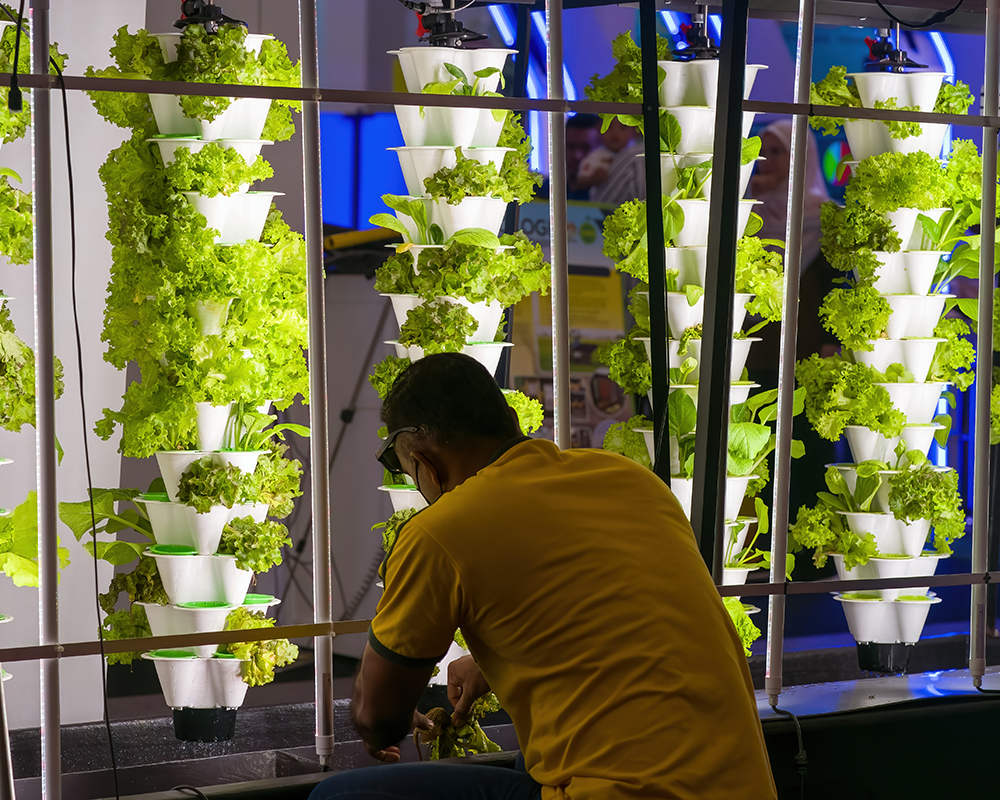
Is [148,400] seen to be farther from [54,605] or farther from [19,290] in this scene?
[19,290]

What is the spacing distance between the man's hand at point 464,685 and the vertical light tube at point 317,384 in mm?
690

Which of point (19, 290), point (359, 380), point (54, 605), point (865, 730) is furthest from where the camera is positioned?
point (359, 380)

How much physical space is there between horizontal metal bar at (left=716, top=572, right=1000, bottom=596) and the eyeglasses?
4.76ft

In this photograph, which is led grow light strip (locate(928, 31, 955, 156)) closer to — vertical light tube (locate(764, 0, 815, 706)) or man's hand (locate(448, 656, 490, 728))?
vertical light tube (locate(764, 0, 815, 706))

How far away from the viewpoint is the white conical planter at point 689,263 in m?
3.26

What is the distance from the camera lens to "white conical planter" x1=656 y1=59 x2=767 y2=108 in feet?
10.4

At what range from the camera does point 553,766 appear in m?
1.66

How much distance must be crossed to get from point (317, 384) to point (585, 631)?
1.37 metres


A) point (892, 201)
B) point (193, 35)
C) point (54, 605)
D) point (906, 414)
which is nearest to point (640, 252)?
point (892, 201)

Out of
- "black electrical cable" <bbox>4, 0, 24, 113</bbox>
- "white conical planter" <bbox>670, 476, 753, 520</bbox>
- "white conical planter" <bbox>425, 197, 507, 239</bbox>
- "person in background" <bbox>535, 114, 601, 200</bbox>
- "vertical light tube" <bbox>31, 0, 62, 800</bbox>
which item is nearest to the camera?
"black electrical cable" <bbox>4, 0, 24, 113</bbox>

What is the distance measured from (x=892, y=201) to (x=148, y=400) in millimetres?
2204

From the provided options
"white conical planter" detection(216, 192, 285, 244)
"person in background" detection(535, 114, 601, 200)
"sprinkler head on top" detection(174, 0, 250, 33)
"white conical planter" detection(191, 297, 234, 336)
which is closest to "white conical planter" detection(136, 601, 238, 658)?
"white conical planter" detection(191, 297, 234, 336)

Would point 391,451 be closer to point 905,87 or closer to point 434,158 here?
point 434,158

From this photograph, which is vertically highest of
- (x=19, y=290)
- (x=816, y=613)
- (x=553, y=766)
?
(x=19, y=290)
